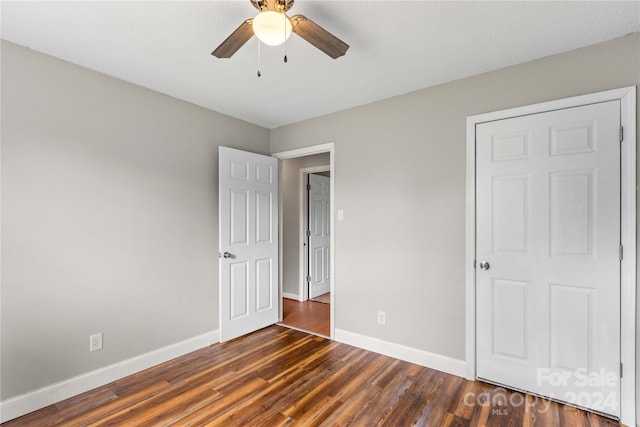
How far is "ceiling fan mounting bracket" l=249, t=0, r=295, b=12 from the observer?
4.91ft

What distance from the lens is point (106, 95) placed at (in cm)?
239

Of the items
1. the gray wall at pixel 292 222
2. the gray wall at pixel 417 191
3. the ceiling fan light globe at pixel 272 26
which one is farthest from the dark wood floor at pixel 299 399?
the ceiling fan light globe at pixel 272 26

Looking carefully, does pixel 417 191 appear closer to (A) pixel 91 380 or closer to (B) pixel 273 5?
(B) pixel 273 5

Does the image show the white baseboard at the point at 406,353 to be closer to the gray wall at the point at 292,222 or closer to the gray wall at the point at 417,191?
the gray wall at the point at 417,191

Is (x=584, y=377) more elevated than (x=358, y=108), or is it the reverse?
(x=358, y=108)

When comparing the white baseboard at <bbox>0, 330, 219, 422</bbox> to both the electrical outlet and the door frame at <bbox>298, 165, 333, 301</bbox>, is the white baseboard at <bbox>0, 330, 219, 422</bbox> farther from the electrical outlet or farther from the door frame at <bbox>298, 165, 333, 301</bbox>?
the door frame at <bbox>298, 165, 333, 301</bbox>

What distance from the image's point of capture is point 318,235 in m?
5.04

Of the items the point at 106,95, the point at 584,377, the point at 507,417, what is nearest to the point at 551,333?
the point at 584,377

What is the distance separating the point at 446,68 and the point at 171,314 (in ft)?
10.2

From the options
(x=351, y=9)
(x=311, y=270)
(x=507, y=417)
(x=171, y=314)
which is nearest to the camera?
(x=351, y=9)

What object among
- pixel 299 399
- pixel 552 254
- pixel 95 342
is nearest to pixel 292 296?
pixel 299 399

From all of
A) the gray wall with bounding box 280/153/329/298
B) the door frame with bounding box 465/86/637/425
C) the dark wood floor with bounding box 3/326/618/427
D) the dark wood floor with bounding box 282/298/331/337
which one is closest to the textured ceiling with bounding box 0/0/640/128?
the door frame with bounding box 465/86/637/425

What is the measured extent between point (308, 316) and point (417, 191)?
226cm

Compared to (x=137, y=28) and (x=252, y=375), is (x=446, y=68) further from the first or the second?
(x=252, y=375)
